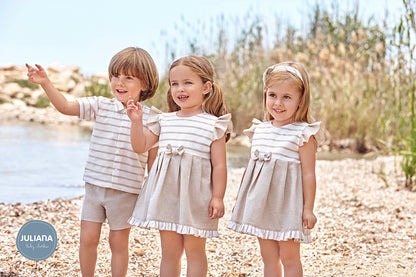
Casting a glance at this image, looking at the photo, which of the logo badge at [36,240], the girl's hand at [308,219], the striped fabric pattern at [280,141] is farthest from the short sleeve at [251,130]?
the logo badge at [36,240]

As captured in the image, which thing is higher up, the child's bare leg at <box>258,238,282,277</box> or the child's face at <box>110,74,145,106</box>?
the child's face at <box>110,74,145,106</box>

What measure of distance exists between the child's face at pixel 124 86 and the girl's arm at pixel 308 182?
32.4 inches

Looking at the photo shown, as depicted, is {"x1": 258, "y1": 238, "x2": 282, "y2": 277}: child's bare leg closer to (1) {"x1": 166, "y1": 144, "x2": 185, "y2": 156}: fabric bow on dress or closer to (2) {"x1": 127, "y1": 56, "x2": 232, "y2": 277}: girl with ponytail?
(2) {"x1": 127, "y1": 56, "x2": 232, "y2": 277}: girl with ponytail

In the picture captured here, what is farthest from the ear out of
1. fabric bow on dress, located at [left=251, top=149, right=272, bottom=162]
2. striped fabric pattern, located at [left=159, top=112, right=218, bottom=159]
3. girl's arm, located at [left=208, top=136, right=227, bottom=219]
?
fabric bow on dress, located at [left=251, top=149, right=272, bottom=162]

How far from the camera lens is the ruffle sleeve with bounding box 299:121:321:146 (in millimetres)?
2180

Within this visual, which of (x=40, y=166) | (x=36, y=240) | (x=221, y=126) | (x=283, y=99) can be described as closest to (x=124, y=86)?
(x=221, y=126)

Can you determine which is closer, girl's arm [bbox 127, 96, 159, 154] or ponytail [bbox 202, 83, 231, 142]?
girl's arm [bbox 127, 96, 159, 154]

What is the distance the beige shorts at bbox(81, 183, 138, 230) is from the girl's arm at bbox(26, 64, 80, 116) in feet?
1.25

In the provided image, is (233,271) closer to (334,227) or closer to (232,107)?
(334,227)

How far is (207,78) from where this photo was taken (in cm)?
231

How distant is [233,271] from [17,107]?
44.5 feet

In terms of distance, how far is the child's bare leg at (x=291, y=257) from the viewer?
87.5 inches

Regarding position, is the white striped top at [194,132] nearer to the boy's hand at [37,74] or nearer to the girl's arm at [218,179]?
the girl's arm at [218,179]

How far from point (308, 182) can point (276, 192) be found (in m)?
0.14
